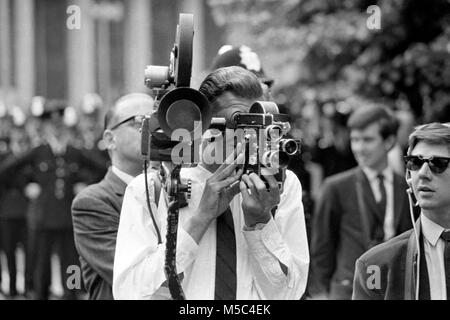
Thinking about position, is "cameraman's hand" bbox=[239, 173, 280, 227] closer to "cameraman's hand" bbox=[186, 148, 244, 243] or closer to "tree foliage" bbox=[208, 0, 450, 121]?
"cameraman's hand" bbox=[186, 148, 244, 243]

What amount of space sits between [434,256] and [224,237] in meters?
0.87

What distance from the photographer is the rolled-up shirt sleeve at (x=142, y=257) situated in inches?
128

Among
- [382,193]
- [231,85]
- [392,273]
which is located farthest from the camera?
[382,193]

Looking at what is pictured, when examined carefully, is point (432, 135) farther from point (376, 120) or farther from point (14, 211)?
point (14, 211)

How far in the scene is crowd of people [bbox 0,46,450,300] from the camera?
10.7ft

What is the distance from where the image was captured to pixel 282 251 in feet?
10.9

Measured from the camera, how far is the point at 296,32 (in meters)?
11.8

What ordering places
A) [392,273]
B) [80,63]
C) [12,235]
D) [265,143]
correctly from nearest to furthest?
[265,143]
[392,273]
[12,235]
[80,63]

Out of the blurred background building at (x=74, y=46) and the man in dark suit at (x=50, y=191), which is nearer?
the man in dark suit at (x=50, y=191)

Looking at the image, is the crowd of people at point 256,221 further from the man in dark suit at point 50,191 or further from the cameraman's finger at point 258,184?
the man in dark suit at point 50,191

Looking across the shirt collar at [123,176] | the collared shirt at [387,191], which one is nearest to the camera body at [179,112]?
the shirt collar at [123,176]

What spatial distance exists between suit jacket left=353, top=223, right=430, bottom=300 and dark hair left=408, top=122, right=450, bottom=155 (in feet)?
1.21

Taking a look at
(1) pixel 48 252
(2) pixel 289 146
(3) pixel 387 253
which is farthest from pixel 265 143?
(1) pixel 48 252
